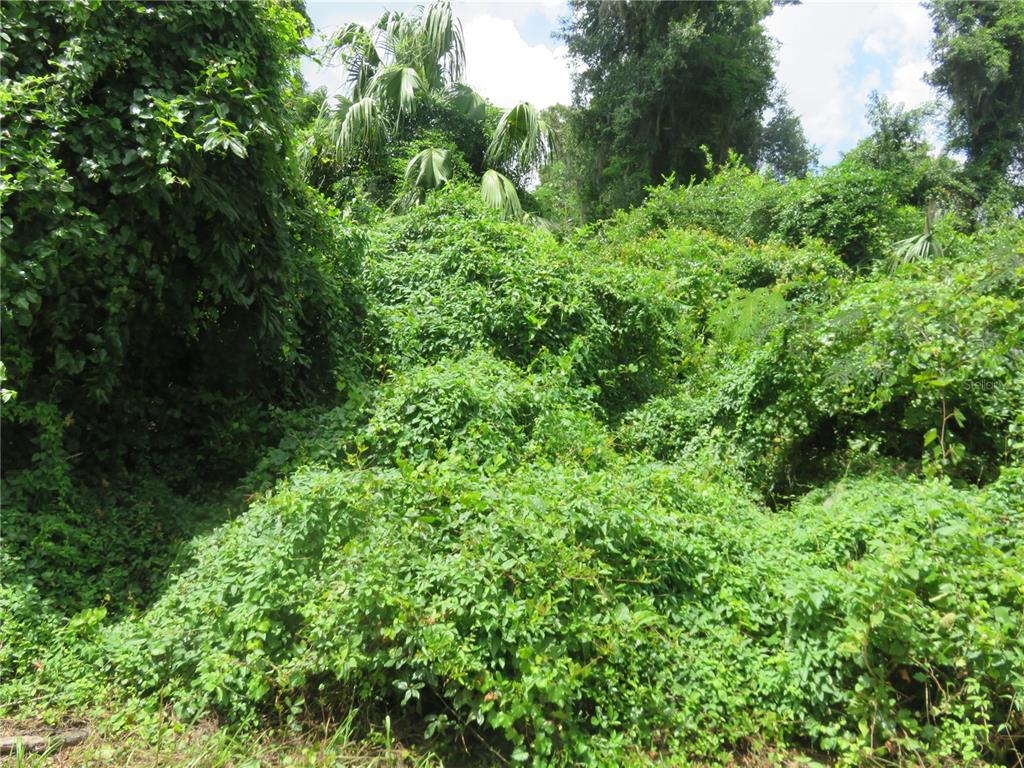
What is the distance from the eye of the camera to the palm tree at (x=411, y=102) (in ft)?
31.4

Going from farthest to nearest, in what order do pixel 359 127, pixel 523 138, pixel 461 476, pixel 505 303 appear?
pixel 523 138
pixel 359 127
pixel 505 303
pixel 461 476

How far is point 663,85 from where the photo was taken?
54.1 ft

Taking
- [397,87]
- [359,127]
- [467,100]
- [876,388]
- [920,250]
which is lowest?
[876,388]

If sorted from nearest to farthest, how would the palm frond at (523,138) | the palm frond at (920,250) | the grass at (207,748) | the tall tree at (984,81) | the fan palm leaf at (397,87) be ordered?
the grass at (207,748) < the palm frond at (920,250) < the fan palm leaf at (397,87) < the palm frond at (523,138) < the tall tree at (984,81)

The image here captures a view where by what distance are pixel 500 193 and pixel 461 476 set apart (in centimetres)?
668

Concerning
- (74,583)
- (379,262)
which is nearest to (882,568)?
(74,583)

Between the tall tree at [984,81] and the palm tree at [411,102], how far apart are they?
535 inches

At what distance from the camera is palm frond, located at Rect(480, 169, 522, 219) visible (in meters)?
9.55

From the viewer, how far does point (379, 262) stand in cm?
710

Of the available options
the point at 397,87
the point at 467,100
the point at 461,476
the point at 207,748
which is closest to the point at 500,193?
the point at 397,87

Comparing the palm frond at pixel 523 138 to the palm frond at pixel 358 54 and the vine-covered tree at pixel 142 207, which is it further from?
the vine-covered tree at pixel 142 207

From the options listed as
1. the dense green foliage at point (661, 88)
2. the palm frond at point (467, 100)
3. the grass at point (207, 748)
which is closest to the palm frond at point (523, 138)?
the palm frond at point (467, 100)

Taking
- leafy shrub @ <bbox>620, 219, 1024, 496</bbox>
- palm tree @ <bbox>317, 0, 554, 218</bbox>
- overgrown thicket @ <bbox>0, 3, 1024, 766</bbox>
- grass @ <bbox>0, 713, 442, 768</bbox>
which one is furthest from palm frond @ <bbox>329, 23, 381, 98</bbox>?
grass @ <bbox>0, 713, 442, 768</bbox>

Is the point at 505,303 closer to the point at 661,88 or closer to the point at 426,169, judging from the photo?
the point at 426,169
